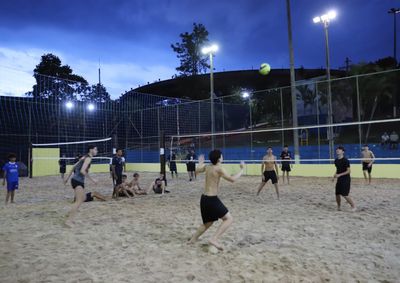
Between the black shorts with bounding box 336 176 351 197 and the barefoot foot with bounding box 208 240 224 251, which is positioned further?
the black shorts with bounding box 336 176 351 197

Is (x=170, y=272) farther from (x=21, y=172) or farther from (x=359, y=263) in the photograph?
(x=21, y=172)

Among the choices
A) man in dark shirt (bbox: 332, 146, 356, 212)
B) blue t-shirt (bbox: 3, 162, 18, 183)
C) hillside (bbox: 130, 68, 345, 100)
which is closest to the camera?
man in dark shirt (bbox: 332, 146, 356, 212)

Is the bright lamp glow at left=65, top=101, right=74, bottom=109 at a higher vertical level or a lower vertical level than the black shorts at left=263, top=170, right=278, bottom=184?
higher

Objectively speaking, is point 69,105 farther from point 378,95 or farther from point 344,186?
point 344,186

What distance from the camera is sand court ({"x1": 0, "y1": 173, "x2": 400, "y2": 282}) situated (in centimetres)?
392

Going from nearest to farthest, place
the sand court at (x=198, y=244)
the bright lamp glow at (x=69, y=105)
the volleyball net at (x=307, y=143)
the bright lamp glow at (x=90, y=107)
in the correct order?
the sand court at (x=198, y=244)
the volleyball net at (x=307, y=143)
the bright lamp glow at (x=69, y=105)
the bright lamp glow at (x=90, y=107)

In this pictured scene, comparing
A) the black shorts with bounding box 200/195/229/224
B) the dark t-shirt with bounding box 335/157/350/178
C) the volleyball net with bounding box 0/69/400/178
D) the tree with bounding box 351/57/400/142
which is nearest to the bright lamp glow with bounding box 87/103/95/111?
the volleyball net with bounding box 0/69/400/178

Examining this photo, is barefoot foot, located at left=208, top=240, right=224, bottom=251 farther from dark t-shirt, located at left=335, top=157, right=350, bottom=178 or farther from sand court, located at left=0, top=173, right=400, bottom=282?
dark t-shirt, located at left=335, top=157, right=350, bottom=178

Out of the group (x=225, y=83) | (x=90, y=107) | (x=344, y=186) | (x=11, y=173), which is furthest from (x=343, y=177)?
(x=225, y=83)

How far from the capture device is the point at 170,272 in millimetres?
3975

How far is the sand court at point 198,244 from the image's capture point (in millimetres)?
3916

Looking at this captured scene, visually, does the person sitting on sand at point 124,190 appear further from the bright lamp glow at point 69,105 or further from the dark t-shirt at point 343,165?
the bright lamp glow at point 69,105

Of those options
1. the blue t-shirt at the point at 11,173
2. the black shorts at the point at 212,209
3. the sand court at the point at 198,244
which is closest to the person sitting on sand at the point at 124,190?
the sand court at the point at 198,244

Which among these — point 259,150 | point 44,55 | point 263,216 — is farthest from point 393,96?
point 44,55
